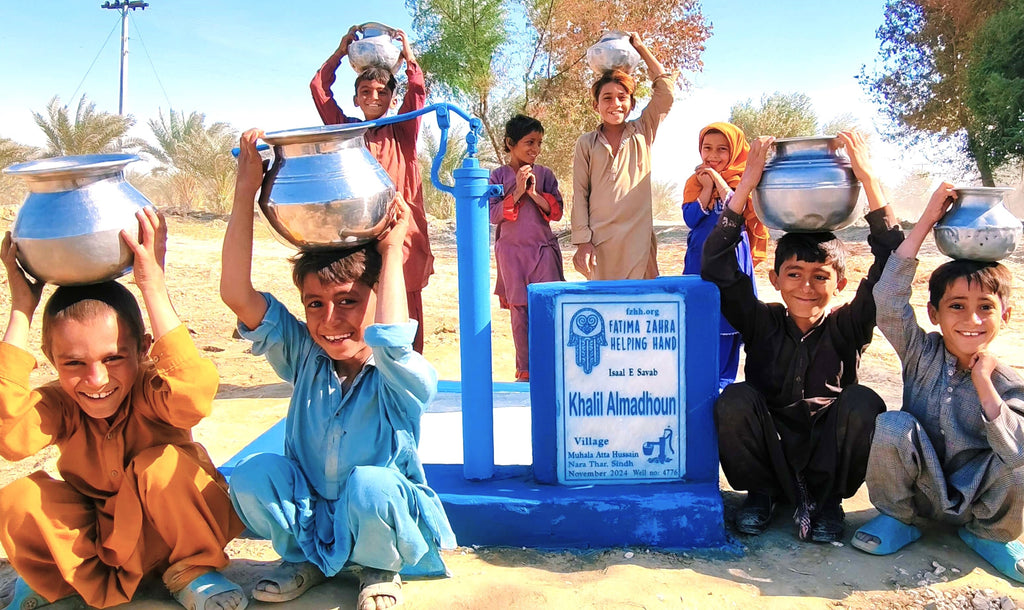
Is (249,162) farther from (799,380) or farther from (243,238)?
(799,380)

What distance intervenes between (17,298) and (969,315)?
9.64 feet

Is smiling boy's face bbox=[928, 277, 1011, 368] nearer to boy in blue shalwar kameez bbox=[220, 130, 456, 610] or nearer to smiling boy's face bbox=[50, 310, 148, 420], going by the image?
boy in blue shalwar kameez bbox=[220, 130, 456, 610]

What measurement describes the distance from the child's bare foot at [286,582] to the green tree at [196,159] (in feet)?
56.5

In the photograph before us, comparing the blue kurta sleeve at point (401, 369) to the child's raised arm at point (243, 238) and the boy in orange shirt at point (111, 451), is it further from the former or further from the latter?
the boy in orange shirt at point (111, 451)

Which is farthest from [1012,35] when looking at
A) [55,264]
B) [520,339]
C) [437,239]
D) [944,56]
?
[55,264]

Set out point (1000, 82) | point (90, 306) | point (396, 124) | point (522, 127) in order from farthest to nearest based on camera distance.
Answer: point (1000, 82), point (522, 127), point (396, 124), point (90, 306)

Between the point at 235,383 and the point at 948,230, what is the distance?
4.52 m

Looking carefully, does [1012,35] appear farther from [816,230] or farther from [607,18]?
[816,230]

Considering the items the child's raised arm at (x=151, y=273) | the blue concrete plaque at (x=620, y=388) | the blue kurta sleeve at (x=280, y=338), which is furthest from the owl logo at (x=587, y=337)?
the child's raised arm at (x=151, y=273)

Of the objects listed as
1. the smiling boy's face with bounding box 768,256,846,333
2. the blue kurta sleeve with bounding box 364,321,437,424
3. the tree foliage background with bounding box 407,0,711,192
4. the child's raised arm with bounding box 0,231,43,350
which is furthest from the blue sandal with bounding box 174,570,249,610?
the tree foliage background with bounding box 407,0,711,192

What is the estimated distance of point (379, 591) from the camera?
2367 mm

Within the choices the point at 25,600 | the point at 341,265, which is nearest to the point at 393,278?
the point at 341,265

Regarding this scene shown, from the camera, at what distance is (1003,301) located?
8.62ft

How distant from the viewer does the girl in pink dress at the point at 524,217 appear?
179 inches
